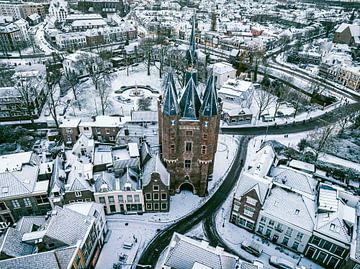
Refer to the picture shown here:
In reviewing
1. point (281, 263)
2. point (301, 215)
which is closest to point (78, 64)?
point (301, 215)

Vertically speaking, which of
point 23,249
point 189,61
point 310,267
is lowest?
point 310,267

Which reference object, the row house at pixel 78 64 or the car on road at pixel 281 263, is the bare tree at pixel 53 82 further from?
the car on road at pixel 281 263

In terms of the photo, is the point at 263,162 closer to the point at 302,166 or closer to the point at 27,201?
the point at 302,166

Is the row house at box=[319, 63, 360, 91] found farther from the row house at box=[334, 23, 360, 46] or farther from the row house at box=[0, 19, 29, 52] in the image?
the row house at box=[0, 19, 29, 52]

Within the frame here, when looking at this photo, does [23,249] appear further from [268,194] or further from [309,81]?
[309,81]

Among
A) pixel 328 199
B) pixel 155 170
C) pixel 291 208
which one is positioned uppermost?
pixel 155 170

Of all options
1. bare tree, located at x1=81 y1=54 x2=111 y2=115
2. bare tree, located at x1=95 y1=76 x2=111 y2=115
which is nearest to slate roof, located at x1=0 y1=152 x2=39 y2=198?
bare tree, located at x1=95 y1=76 x2=111 y2=115

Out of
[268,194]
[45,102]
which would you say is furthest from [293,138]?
[45,102]
